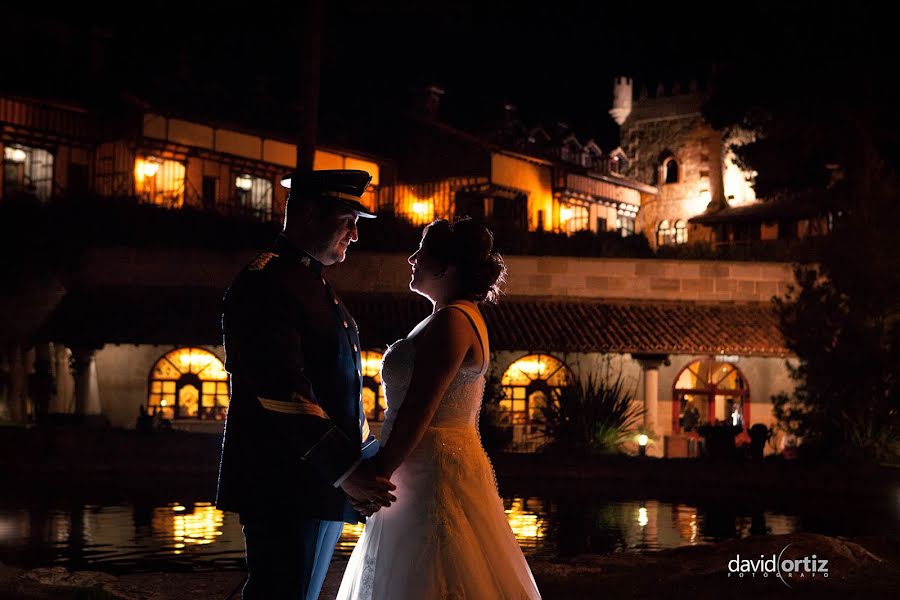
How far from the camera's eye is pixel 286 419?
444 cm

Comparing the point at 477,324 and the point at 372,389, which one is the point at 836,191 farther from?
the point at 477,324

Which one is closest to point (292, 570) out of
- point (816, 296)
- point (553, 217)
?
point (816, 296)

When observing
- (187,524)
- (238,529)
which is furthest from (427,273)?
(187,524)

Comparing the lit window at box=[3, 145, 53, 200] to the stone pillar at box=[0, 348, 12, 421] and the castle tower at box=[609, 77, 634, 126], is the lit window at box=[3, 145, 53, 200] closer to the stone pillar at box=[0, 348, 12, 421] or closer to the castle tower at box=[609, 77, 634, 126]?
the stone pillar at box=[0, 348, 12, 421]

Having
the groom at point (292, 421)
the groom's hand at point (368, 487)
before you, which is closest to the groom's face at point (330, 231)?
the groom at point (292, 421)

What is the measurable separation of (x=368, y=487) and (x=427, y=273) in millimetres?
985

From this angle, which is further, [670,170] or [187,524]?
[670,170]

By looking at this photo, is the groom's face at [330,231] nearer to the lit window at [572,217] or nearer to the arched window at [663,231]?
the lit window at [572,217]

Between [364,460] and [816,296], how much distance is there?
807 inches

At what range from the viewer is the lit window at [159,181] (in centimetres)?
3269

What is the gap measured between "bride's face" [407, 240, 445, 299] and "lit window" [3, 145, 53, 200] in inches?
1078

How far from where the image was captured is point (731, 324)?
29.4m

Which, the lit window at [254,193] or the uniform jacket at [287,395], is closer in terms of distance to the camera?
the uniform jacket at [287,395]

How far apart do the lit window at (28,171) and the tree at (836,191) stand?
18.4m
